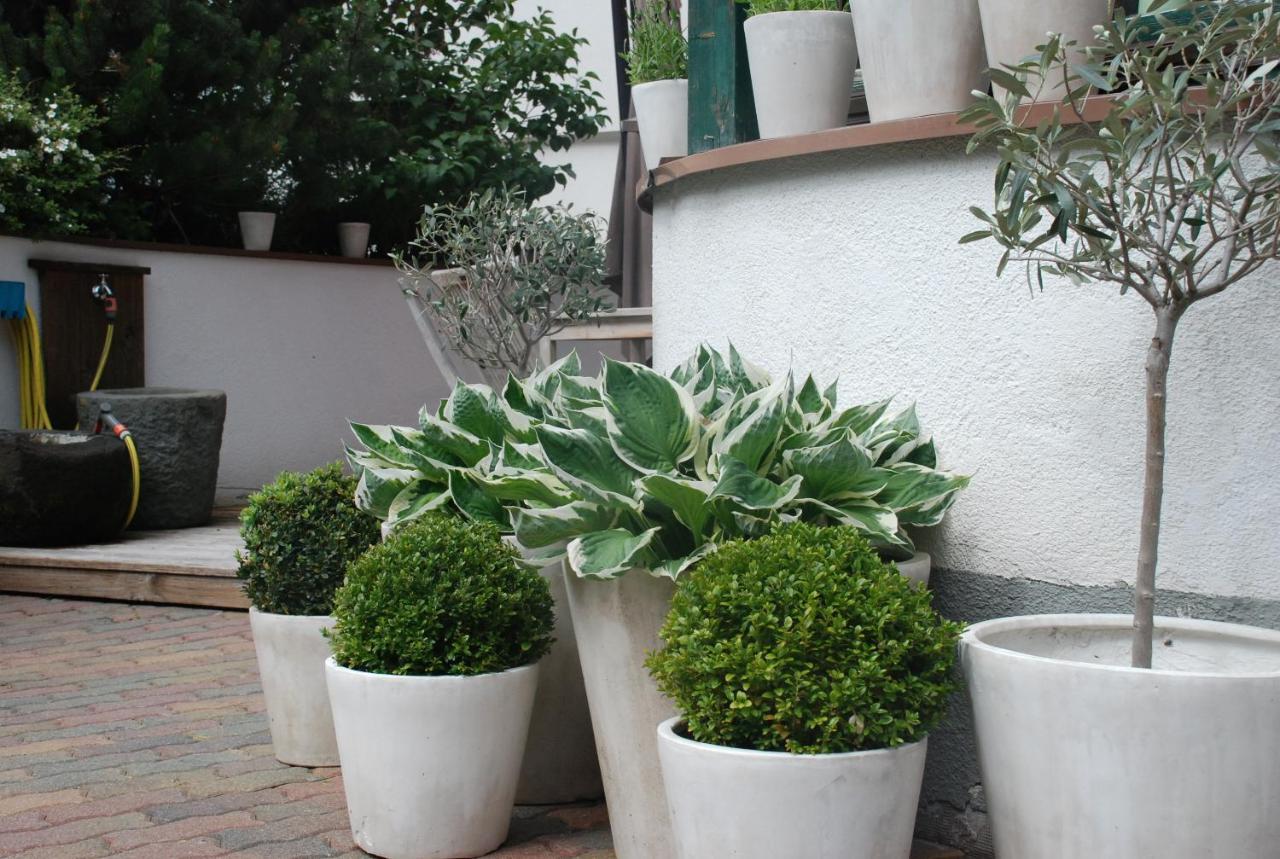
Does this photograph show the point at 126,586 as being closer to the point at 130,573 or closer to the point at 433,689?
the point at 130,573

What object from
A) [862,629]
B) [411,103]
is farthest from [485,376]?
[411,103]

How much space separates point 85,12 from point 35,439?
103 inches

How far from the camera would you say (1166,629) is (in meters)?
2.29

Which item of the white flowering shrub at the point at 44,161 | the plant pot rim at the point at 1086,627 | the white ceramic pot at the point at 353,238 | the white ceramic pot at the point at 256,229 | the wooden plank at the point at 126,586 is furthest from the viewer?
the white ceramic pot at the point at 353,238

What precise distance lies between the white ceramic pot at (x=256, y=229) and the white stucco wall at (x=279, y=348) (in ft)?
0.33

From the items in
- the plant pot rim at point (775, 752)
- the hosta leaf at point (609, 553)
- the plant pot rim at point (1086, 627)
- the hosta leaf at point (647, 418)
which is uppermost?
the hosta leaf at point (647, 418)

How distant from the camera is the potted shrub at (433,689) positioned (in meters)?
2.55

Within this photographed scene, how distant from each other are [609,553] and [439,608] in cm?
41

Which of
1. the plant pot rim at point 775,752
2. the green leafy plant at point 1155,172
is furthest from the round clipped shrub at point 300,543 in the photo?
the green leafy plant at point 1155,172

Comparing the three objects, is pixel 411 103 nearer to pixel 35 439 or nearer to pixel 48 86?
pixel 48 86

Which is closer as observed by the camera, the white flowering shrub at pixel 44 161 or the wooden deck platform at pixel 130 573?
the wooden deck platform at pixel 130 573

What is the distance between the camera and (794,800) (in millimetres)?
2004

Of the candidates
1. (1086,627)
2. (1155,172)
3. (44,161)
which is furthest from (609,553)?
(44,161)

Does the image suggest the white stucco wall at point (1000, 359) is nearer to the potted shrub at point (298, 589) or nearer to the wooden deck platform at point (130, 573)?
the potted shrub at point (298, 589)
